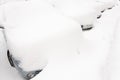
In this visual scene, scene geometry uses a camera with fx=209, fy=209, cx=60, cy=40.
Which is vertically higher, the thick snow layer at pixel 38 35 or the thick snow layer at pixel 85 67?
the thick snow layer at pixel 38 35

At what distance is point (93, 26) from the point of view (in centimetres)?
954

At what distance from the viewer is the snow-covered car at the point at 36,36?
4.79 meters

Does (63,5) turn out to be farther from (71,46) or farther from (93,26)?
(71,46)

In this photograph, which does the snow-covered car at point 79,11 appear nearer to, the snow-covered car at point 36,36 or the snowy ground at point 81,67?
the snowy ground at point 81,67

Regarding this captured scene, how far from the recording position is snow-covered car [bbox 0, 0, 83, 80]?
15.7 feet

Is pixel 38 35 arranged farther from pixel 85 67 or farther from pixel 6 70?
pixel 6 70

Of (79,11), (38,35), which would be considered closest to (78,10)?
(79,11)

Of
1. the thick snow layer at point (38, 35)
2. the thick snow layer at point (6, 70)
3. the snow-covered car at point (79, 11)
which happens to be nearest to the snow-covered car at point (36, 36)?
the thick snow layer at point (38, 35)

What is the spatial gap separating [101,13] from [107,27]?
8.63ft

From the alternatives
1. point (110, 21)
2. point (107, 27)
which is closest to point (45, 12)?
point (107, 27)

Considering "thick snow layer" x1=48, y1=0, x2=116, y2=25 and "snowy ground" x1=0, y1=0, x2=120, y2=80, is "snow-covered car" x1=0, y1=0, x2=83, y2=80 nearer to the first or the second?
"snowy ground" x1=0, y1=0, x2=120, y2=80

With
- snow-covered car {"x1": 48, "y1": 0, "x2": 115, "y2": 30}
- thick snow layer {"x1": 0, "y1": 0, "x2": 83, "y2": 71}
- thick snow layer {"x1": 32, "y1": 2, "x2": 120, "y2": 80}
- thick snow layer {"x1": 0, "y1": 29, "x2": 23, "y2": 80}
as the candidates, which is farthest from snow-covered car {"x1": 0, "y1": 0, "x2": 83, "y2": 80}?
snow-covered car {"x1": 48, "y1": 0, "x2": 115, "y2": 30}

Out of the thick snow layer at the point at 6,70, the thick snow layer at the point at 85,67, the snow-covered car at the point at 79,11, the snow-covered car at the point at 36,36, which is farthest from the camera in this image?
the snow-covered car at the point at 79,11

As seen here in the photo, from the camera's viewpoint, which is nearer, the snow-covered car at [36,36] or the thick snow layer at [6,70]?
the snow-covered car at [36,36]
